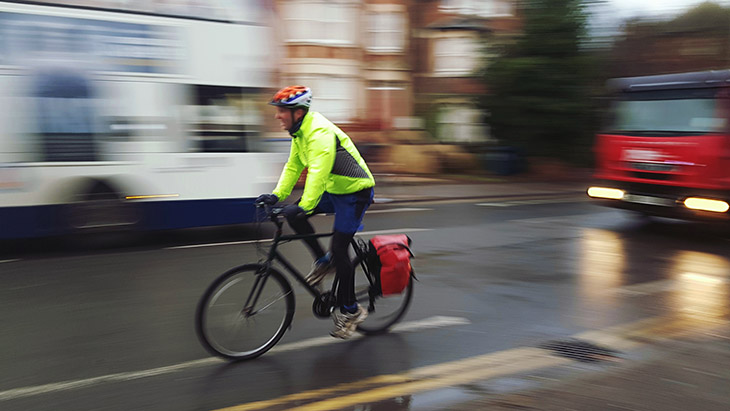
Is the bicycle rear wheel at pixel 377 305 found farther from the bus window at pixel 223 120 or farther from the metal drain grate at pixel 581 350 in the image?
the bus window at pixel 223 120

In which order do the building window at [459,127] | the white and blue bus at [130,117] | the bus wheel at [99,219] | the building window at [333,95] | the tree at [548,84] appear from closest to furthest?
the white and blue bus at [130,117]
the bus wheel at [99,219]
the tree at [548,84]
the building window at [459,127]
the building window at [333,95]

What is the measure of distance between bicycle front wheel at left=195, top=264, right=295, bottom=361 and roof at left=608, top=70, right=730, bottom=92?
25.0 feet

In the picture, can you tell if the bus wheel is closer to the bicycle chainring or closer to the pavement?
the bicycle chainring

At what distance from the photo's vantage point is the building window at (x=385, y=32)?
28.2 metres

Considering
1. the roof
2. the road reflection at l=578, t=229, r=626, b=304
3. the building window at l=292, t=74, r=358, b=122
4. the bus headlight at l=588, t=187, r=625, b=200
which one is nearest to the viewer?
the road reflection at l=578, t=229, r=626, b=304

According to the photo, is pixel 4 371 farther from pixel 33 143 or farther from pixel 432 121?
pixel 432 121

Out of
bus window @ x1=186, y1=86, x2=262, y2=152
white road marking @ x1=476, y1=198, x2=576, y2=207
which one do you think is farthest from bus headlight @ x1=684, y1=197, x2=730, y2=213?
bus window @ x1=186, y1=86, x2=262, y2=152

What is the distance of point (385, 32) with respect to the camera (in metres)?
28.4

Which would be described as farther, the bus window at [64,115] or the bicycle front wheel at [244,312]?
the bus window at [64,115]

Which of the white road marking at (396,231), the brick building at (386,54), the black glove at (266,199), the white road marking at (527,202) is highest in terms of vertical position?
the brick building at (386,54)

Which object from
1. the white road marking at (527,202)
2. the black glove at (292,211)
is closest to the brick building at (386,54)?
the white road marking at (527,202)

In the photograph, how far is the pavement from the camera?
11.8 feet

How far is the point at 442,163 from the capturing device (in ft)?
74.2

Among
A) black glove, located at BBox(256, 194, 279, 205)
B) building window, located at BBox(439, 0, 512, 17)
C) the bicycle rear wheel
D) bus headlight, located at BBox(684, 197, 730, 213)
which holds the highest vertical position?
building window, located at BBox(439, 0, 512, 17)
